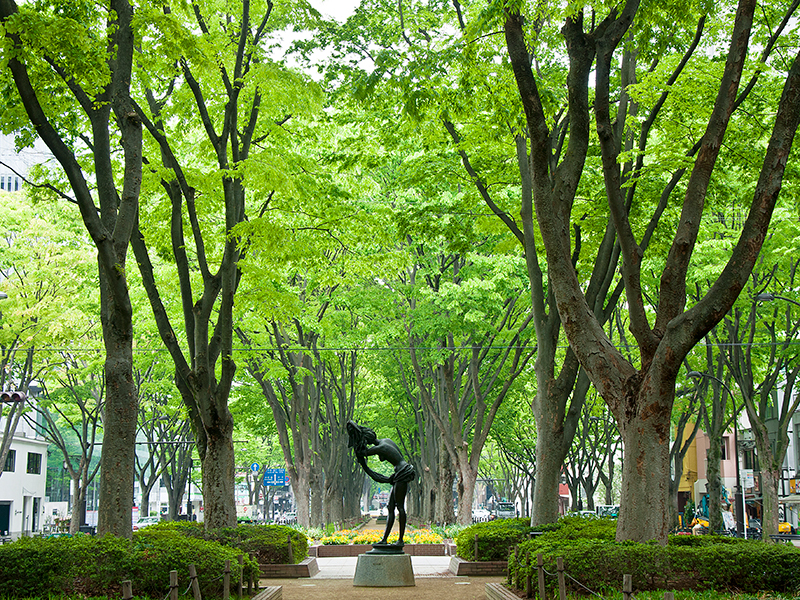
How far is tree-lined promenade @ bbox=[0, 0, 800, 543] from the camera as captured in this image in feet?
34.6

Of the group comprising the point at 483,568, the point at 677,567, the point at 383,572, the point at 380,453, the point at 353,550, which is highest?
the point at 380,453

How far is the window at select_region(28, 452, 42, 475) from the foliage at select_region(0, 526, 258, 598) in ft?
162

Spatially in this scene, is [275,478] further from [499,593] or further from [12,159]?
[499,593]

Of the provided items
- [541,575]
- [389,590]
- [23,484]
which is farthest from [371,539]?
[23,484]

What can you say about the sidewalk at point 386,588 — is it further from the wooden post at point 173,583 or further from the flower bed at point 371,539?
the wooden post at point 173,583

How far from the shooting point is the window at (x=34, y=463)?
54656 mm

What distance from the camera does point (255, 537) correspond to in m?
16.6

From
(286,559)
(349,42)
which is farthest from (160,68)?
(286,559)

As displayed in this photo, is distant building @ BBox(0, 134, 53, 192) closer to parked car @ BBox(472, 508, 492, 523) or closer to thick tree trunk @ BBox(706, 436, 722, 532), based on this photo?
thick tree trunk @ BBox(706, 436, 722, 532)

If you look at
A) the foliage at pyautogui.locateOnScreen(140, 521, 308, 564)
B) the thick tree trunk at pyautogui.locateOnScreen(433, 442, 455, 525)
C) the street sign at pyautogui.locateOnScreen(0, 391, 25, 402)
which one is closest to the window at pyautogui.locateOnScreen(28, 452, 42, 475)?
the street sign at pyautogui.locateOnScreen(0, 391, 25, 402)

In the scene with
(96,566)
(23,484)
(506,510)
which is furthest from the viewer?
(506,510)

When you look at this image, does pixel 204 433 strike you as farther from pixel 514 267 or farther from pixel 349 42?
pixel 514 267

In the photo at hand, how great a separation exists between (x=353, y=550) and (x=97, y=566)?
14.5 metres

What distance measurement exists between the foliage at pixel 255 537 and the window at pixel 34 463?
41718mm
